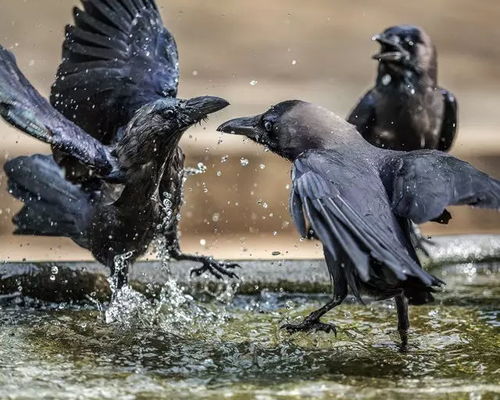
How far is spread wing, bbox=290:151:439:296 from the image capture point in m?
4.60

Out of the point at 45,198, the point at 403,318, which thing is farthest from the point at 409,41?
the point at 403,318

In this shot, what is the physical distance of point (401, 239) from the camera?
16.1 ft

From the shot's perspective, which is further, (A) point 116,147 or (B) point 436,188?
(A) point 116,147

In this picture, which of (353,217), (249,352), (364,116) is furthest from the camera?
(364,116)

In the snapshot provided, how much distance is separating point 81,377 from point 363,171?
142cm

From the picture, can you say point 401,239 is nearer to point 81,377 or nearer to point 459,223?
point 81,377

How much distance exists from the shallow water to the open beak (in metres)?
2.15

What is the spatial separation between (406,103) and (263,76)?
5.15 meters

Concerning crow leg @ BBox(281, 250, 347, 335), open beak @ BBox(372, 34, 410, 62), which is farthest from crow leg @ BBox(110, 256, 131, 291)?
open beak @ BBox(372, 34, 410, 62)

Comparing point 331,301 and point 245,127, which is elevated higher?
point 245,127

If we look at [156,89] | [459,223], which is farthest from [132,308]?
[459,223]

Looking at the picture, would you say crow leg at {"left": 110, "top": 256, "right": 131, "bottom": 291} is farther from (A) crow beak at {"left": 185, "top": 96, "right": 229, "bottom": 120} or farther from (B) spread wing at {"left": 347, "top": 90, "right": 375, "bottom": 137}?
(B) spread wing at {"left": 347, "top": 90, "right": 375, "bottom": 137}

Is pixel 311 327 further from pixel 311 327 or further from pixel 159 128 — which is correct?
pixel 159 128

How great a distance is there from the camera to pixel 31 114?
530cm
